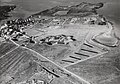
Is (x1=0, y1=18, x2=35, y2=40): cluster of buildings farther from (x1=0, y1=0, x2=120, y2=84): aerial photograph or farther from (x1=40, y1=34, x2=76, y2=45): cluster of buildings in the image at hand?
(x1=40, y1=34, x2=76, y2=45): cluster of buildings

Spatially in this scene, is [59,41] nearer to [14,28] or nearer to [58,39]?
[58,39]

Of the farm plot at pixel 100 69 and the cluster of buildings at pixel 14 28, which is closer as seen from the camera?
the farm plot at pixel 100 69

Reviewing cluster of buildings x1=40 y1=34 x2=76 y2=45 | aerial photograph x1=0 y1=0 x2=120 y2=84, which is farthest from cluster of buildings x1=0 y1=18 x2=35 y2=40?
cluster of buildings x1=40 y1=34 x2=76 y2=45

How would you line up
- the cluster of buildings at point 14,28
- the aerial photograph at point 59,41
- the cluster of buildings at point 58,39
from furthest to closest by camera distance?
the cluster of buildings at point 14,28
the cluster of buildings at point 58,39
the aerial photograph at point 59,41

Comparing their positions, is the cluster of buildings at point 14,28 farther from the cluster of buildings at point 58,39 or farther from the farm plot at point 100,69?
the farm plot at point 100,69

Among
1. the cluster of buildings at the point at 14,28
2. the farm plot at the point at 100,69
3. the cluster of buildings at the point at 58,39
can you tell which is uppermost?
the cluster of buildings at the point at 14,28

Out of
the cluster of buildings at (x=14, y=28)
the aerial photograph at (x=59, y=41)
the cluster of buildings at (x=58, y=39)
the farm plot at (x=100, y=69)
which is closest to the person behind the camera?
the farm plot at (x=100, y=69)

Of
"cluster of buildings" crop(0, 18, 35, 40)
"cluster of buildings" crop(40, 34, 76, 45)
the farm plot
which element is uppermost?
"cluster of buildings" crop(0, 18, 35, 40)

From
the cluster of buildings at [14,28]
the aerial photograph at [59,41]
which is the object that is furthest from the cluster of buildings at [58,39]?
the cluster of buildings at [14,28]

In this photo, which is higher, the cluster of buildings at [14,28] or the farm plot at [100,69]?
the cluster of buildings at [14,28]
